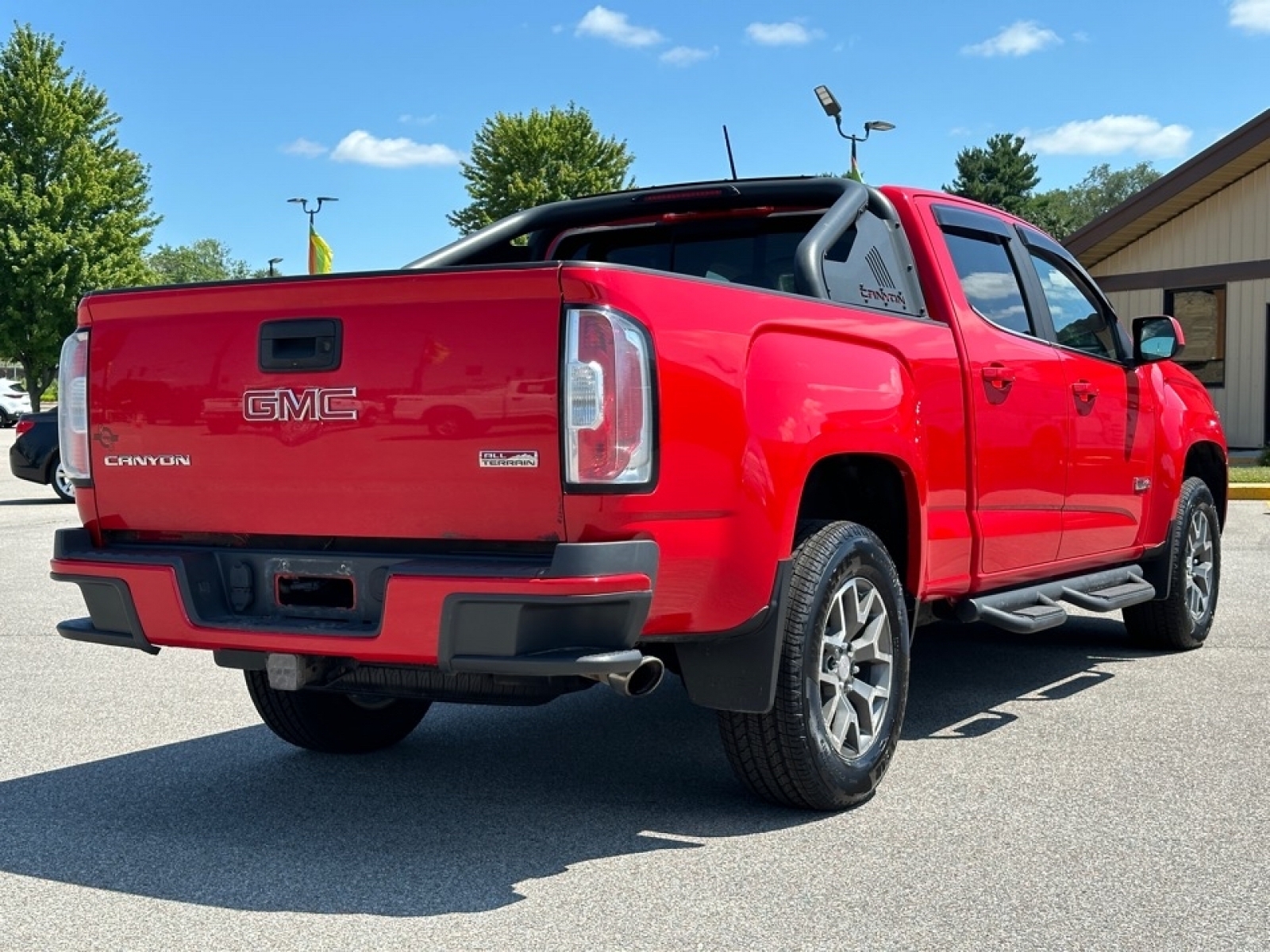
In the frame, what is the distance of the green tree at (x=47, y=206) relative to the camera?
46.9 m

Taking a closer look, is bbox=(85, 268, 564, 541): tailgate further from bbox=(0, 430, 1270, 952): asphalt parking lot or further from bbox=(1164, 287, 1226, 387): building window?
bbox=(1164, 287, 1226, 387): building window

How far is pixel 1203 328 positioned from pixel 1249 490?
780 centimetres

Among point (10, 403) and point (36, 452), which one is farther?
point (10, 403)

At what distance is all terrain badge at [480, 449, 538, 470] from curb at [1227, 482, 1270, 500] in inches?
550

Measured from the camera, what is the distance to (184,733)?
5.57m

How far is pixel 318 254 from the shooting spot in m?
29.3

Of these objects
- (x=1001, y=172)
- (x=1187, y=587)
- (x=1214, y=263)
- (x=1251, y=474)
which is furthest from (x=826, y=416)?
(x=1001, y=172)

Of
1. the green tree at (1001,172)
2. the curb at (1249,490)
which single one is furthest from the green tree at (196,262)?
the curb at (1249,490)

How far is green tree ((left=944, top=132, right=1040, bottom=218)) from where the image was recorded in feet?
309

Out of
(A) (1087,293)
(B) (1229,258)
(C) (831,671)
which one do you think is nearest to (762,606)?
(C) (831,671)

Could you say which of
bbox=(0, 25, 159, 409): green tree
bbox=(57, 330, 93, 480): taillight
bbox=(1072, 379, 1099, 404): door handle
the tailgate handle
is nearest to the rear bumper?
bbox=(57, 330, 93, 480): taillight

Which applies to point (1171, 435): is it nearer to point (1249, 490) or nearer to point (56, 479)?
point (1249, 490)

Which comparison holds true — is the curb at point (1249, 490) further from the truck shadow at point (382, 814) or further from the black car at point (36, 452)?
the black car at point (36, 452)

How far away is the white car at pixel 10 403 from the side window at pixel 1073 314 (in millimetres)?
47488
